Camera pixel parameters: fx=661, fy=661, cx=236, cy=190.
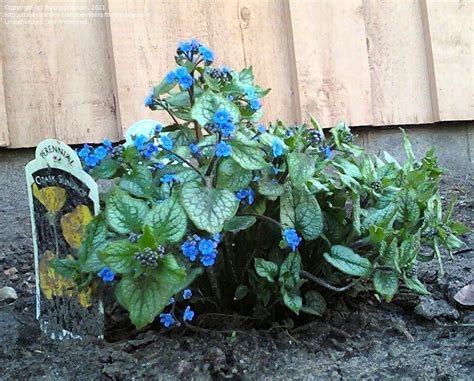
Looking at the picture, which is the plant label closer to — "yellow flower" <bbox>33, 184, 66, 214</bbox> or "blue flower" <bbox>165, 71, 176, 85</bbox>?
"yellow flower" <bbox>33, 184, 66, 214</bbox>

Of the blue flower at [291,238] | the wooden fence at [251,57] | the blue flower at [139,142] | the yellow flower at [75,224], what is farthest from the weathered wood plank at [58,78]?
Result: the blue flower at [291,238]

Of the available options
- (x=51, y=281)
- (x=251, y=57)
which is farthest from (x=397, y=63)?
(x=51, y=281)

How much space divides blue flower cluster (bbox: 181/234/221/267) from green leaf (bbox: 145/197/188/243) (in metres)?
0.03

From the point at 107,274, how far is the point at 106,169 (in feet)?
0.55

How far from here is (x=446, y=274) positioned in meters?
1.20

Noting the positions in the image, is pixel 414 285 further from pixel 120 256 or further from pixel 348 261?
pixel 120 256

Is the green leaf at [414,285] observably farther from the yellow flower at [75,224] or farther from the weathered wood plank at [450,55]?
the weathered wood plank at [450,55]

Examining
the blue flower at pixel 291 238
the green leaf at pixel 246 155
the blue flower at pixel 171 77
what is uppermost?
the blue flower at pixel 171 77

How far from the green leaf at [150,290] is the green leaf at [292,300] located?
216 mm

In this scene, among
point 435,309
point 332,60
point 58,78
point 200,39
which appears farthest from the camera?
point 332,60

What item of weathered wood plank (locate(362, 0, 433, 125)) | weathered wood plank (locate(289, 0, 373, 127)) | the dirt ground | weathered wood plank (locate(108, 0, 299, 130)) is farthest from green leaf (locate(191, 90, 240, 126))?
weathered wood plank (locate(362, 0, 433, 125))

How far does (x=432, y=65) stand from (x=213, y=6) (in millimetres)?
685

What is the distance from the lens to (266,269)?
92 centimetres

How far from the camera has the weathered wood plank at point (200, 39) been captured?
165 cm
